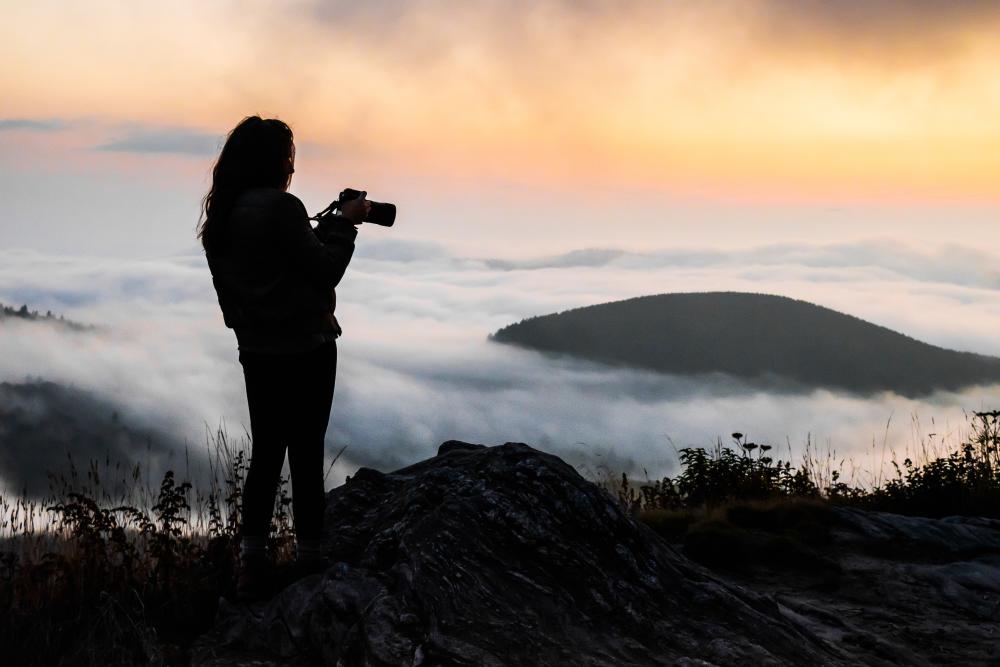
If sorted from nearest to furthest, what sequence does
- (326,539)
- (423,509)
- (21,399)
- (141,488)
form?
(423,509), (326,539), (141,488), (21,399)

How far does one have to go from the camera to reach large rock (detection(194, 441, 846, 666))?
4445mm

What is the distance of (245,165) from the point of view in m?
4.84

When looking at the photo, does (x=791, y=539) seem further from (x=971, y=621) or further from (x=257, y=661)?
(x=257, y=661)

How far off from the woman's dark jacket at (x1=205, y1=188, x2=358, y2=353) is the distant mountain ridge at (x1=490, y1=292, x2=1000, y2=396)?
459 feet

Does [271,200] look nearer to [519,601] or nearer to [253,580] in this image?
[253,580]

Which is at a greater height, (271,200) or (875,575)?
(271,200)

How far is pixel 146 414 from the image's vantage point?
344ft

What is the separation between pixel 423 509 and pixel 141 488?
97.2 inches

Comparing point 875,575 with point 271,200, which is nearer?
point 271,200

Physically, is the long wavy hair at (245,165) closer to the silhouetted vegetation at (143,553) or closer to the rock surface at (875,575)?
the silhouetted vegetation at (143,553)

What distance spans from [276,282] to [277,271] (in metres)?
0.07

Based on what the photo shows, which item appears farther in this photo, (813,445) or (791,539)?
(813,445)

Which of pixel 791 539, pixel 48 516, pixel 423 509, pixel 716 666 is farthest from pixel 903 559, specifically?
pixel 48 516

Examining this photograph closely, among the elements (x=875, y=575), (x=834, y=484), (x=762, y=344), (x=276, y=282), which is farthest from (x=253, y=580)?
(x=762, y=344)
